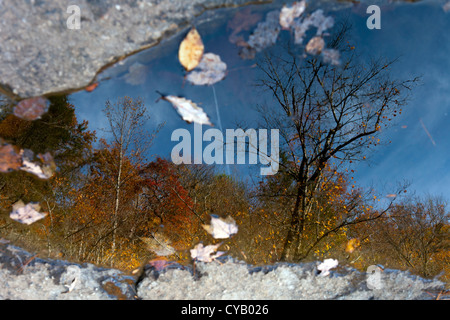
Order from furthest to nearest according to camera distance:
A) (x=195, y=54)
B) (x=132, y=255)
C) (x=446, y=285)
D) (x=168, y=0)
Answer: (x=446, y=285)
(x=132, y=255)
(x=195, y=54)
(x=168, y=0)

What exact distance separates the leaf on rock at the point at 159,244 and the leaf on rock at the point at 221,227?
0.29 m

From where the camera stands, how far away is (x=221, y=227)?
1.76 meters

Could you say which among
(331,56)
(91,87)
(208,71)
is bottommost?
(91,87)

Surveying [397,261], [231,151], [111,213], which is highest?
[231,151]

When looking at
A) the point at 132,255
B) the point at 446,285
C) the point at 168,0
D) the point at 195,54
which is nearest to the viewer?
the point at 168,0

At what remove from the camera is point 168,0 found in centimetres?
152

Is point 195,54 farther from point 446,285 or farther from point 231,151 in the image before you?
point 446,285

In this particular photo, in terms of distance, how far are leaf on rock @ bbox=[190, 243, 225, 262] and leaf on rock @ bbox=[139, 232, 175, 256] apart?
16 centimetres

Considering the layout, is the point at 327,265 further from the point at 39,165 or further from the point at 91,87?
the point at 39,165

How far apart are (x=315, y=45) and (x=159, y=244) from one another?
1.78 meters

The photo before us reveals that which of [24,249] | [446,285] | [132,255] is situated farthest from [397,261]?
[24,249]

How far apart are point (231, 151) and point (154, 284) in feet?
3.69

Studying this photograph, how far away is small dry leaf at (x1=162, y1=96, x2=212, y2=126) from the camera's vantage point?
5.64ft

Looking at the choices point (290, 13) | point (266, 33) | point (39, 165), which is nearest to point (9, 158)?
point (39, 165)
